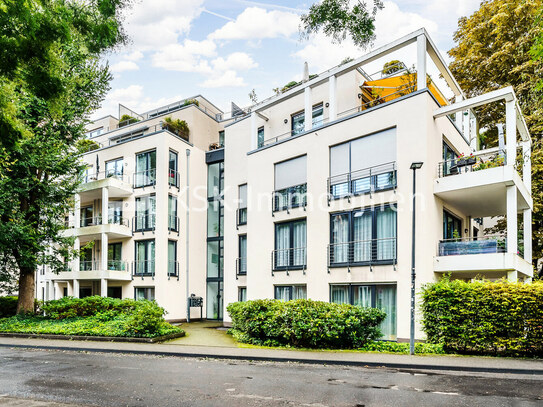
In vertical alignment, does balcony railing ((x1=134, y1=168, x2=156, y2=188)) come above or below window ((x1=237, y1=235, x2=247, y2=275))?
above

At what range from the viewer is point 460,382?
28.1 ft

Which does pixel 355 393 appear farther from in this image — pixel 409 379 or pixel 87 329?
pixel 87 329

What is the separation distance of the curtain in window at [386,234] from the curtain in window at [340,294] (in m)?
1.95

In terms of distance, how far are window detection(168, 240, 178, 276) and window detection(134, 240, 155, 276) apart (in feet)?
2.99

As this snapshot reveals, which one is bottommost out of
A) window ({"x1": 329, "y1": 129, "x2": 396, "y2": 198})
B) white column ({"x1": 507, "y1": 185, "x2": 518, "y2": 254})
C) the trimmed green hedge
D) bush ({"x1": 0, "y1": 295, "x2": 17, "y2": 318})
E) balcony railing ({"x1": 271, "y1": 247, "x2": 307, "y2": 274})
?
bush ({"x1": 0, "y1": 295, "x2": 17, "y2": 318})

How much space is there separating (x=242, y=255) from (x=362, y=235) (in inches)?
329

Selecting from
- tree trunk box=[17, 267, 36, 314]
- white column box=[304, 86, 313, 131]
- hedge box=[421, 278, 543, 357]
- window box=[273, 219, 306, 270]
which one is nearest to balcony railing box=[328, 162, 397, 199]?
window box=[273, 219, 306, 270]

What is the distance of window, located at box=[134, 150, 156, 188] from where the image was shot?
25.6m

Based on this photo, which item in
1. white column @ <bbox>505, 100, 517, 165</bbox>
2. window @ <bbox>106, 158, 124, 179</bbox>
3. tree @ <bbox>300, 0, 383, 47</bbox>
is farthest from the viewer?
window @ <bbox>106, 158, 124, 179</bbox>

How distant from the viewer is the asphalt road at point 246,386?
6.98 meters

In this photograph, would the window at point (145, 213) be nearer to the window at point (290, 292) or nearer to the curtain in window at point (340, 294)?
the window at point (290, 292)

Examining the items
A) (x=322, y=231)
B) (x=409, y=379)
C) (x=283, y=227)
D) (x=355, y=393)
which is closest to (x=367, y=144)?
(x=322, y=231)

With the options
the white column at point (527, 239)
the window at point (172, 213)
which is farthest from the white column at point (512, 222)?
the window at point (172, 213)

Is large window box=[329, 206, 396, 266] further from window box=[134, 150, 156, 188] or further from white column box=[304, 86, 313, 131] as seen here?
window box=[134, 150, 156, 188]
